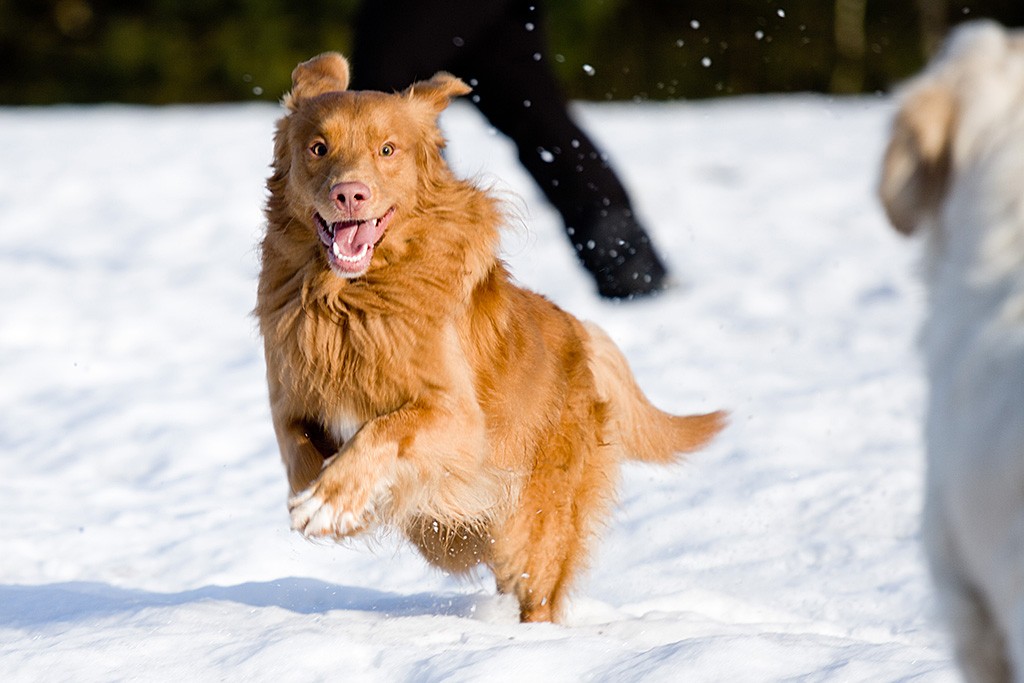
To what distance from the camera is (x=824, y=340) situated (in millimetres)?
5336

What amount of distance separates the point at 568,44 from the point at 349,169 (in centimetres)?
1367

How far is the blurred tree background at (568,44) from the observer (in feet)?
50.4

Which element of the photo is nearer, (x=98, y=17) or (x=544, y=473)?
(x=544, y=473)


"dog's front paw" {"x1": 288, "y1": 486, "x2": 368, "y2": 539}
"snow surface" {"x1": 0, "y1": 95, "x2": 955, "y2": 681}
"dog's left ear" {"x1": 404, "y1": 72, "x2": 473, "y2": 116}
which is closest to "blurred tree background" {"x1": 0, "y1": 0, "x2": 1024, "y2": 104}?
"snow surface" {"x1": 0, "y1": 95, "x2": 955, "y2": 681}

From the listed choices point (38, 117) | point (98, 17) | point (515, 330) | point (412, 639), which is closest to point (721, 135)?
point (38, 117)

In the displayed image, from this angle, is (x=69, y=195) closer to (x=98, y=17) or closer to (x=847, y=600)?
(x=847, y=600)

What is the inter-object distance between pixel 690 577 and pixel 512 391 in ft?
2.48

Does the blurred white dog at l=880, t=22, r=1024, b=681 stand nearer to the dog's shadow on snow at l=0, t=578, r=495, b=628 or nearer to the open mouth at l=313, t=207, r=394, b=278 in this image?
the open mouth at l=313, t=207, r=394, b=278

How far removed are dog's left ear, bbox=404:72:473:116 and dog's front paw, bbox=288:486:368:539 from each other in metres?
1.09

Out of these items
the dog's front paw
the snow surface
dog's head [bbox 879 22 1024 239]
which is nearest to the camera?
dog's head [bbox 879 22 1024 239]

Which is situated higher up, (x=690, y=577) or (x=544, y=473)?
(x=544, y=473)

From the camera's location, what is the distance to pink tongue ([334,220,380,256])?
2941 mm

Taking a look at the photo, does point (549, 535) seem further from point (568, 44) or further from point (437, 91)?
point (568, 44)

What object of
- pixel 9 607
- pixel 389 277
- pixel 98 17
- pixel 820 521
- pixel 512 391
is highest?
pixel 389 277
